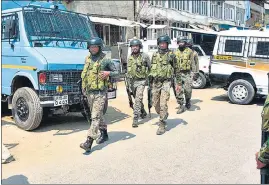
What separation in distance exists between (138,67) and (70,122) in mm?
1891

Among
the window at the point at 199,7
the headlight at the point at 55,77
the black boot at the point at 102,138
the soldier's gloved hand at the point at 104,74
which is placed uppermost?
the window at the point at 199,7

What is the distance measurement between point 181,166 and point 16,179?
2.12 m

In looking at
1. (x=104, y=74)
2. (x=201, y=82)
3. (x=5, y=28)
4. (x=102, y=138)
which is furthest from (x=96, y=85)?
(x=201, y=82)

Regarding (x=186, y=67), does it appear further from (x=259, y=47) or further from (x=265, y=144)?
(x=265, y=144)

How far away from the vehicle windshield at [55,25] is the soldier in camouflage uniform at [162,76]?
1.85m

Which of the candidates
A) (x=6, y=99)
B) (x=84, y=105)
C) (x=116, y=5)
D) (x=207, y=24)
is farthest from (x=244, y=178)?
(x=207, y=24)

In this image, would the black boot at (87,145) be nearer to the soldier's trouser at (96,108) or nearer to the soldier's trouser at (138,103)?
the soldier's trouser at (96,108)

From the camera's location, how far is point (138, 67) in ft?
23.6

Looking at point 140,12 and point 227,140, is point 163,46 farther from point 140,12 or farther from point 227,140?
point 140,12

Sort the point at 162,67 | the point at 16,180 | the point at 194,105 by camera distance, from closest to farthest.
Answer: the point at 16,180
the point at 162,67
the point at 194,105

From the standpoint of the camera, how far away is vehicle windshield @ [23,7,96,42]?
6883 millimetres

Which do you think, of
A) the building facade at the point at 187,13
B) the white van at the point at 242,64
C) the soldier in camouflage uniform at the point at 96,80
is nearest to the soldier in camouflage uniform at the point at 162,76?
the soldier in camouflage uniform at the point at 96,80

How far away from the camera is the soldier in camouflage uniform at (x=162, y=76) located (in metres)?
6.52

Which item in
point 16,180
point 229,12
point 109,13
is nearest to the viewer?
point 16,180
